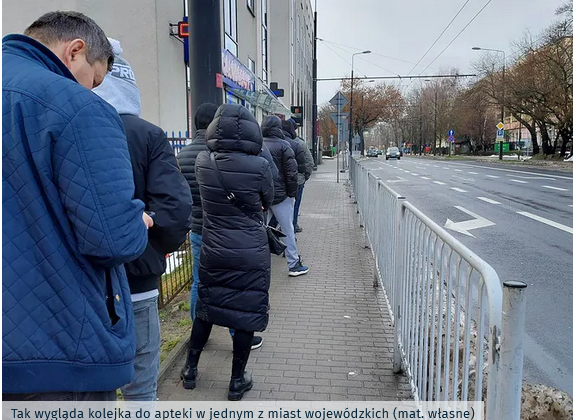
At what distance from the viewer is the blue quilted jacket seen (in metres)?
1.42

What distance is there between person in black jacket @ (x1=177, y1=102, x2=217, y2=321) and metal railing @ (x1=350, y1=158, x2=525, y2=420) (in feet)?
5.20

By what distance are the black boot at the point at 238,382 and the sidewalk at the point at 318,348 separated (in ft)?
0.27

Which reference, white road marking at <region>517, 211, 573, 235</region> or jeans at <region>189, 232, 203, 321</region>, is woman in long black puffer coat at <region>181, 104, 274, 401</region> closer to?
jeans at <region>189, 232, 203, 321</region>

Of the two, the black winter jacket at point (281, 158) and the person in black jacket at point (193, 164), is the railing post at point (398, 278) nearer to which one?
the person in black jacket at point (193, 164)

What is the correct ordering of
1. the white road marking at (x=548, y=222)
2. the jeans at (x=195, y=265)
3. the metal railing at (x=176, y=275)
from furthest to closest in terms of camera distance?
the white road marking at (x=548, y=222)
the metal railing at (x=176, y=275)
the jeans at (x=195, y=265)

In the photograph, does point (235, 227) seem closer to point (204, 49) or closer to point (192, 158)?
point (192, 158)

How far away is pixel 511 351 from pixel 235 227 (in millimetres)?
2086

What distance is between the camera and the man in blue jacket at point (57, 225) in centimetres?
142

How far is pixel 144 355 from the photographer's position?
2330mm

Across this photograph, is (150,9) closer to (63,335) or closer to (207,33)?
(207,33)

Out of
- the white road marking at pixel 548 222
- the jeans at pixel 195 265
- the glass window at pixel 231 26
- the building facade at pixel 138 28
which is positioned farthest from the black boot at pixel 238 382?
the glass window at pixel 231 26

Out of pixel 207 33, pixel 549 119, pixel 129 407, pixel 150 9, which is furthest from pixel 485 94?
pixel 129 407
